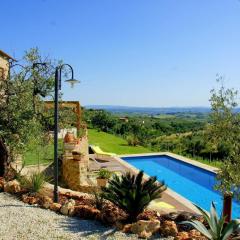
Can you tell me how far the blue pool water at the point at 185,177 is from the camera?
17641mm

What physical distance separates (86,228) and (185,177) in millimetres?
15091

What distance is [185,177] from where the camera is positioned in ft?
74.4

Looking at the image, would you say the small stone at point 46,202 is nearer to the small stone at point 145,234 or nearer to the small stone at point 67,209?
the small stone at point 67,209

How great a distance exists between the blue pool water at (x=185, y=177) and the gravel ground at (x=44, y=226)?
8244 millimetres

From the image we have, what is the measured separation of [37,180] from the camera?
1091 centimetres

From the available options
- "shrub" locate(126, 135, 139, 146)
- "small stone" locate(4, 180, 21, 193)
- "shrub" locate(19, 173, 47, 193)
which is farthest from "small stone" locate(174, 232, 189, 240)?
"shrub" locate(126, 135, 139, 146)

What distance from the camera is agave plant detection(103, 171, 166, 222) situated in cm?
878

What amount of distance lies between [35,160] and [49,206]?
9.90m

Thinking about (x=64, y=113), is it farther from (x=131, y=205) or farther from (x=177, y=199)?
(x=131, y=205)

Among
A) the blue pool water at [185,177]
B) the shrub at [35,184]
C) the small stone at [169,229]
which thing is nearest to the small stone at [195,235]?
the small stone at [169,229]

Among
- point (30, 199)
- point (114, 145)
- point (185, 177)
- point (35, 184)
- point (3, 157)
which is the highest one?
point (3, 157)

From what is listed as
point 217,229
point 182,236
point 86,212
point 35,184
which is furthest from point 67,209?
point 217,229

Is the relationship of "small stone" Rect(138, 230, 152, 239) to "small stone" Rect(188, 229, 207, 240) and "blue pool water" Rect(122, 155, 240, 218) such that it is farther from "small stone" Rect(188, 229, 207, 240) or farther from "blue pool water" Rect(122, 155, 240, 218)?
"blue pool water" Rect(122, 155, 240, 218)

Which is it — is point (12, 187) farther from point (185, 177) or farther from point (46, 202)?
point (185, 177)
